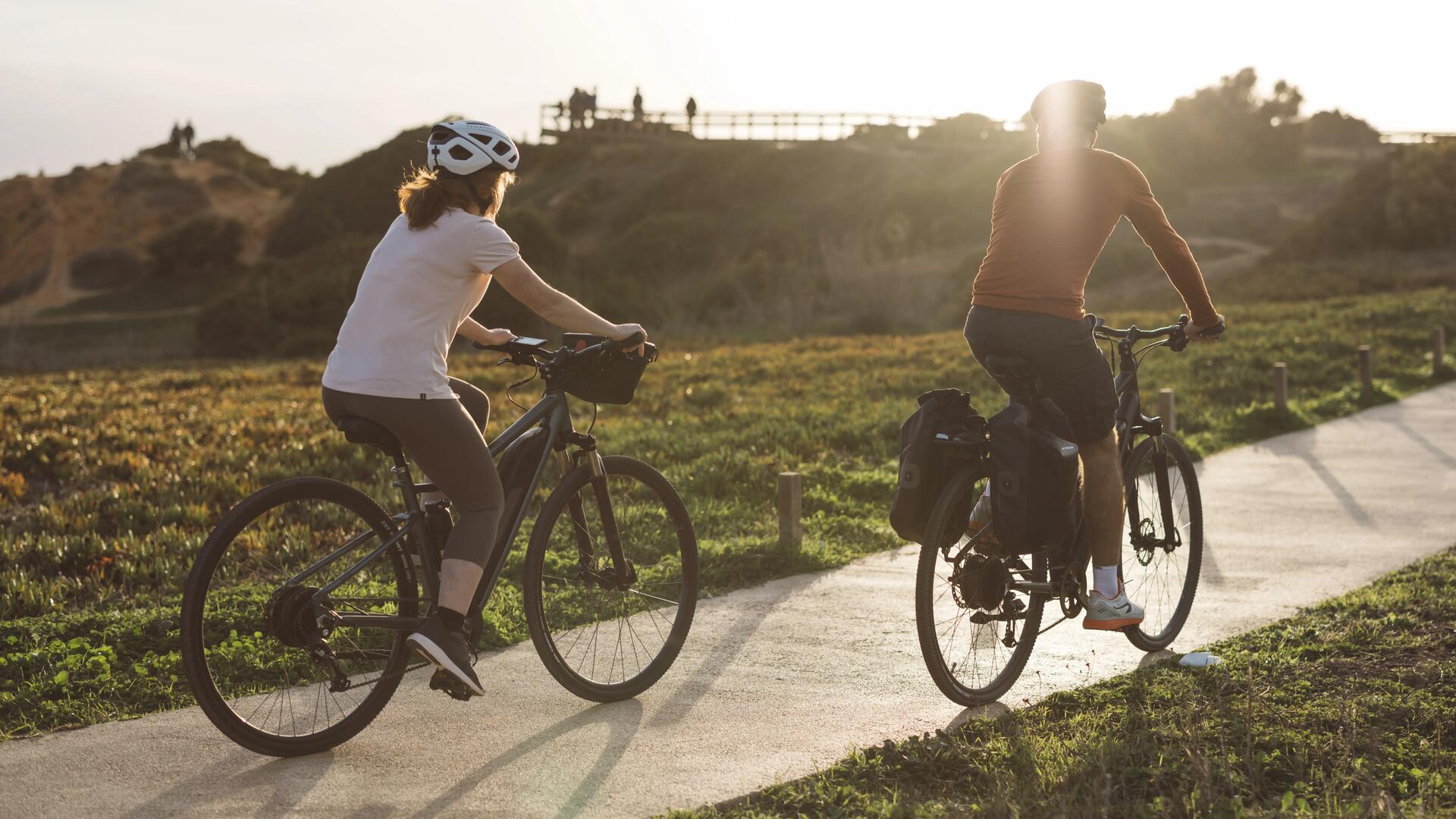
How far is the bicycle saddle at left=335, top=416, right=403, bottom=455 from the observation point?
427cm

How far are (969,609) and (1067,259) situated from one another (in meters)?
1.31

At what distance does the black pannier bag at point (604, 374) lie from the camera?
4777 mm

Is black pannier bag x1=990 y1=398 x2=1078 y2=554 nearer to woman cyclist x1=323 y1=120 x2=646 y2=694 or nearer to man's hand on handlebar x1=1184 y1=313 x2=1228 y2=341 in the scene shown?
man's hand on handlebar x1=1184 y1=313 x2=1228 y2=341

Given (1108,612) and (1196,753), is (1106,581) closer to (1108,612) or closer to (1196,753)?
(1108,612)

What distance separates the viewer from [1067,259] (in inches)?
191

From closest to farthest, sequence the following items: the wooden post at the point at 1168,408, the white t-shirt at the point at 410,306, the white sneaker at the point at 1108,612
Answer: the white t-shirt at the point at 410,306 → the white sneaker at the point at 1108,612 → the wooden post at the point at 1168,408

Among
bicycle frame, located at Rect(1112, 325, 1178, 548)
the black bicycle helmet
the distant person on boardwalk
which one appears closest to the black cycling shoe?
bicycle frame, located at Rect(1112, 325, 1178, 548)

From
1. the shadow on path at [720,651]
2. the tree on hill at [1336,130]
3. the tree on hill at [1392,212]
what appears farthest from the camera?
the tree on hill at [1336,130]

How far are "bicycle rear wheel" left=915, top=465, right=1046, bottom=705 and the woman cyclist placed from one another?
56.8 inches

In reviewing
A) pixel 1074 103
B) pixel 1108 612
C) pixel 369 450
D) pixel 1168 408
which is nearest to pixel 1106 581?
pixel 1108 612

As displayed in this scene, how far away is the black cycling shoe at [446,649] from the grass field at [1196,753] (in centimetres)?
90

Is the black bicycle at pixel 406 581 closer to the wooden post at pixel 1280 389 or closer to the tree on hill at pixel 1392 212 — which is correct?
the wooden post at pixel 1280 389

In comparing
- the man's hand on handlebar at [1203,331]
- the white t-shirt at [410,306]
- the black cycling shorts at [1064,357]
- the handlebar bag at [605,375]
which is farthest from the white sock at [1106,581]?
the white t-shirt at [410,306]

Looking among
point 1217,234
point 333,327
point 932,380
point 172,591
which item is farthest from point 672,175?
point 172,591
